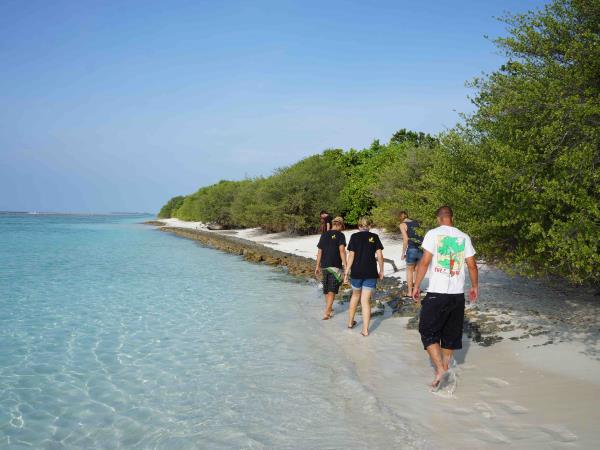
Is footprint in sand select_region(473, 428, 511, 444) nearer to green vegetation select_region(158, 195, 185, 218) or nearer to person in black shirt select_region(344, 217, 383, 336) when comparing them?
person in black shirt select_region(344, 217, 383, 336)

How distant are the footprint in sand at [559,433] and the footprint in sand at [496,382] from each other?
54.2 inches

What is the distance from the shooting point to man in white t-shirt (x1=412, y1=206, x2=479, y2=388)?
6012 millimetres

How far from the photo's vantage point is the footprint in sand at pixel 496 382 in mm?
6348

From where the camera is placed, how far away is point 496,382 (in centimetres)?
644

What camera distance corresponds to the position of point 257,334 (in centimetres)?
1002

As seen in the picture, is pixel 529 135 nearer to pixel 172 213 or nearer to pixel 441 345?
pixel 441 345

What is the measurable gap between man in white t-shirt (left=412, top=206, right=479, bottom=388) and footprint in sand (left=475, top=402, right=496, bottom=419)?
0.68 metres

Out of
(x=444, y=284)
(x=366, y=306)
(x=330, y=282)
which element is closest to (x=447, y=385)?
(x=444, y=284)

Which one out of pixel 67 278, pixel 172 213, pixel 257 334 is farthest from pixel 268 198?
pixel 172 213

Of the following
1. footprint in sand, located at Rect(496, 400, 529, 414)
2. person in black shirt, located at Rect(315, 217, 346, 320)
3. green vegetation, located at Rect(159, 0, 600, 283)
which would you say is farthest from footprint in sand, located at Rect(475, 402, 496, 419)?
person in black shirt, located at Rect(315, 217, 346, 320)

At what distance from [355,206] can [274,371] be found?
1362 inches

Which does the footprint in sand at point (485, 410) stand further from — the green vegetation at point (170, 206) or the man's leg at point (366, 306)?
the green vegetation at point (170, 206)

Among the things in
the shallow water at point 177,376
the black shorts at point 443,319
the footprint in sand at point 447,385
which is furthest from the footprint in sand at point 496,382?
the shallow water at point 177,376

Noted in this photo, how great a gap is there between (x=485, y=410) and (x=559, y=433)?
33.6 inches
